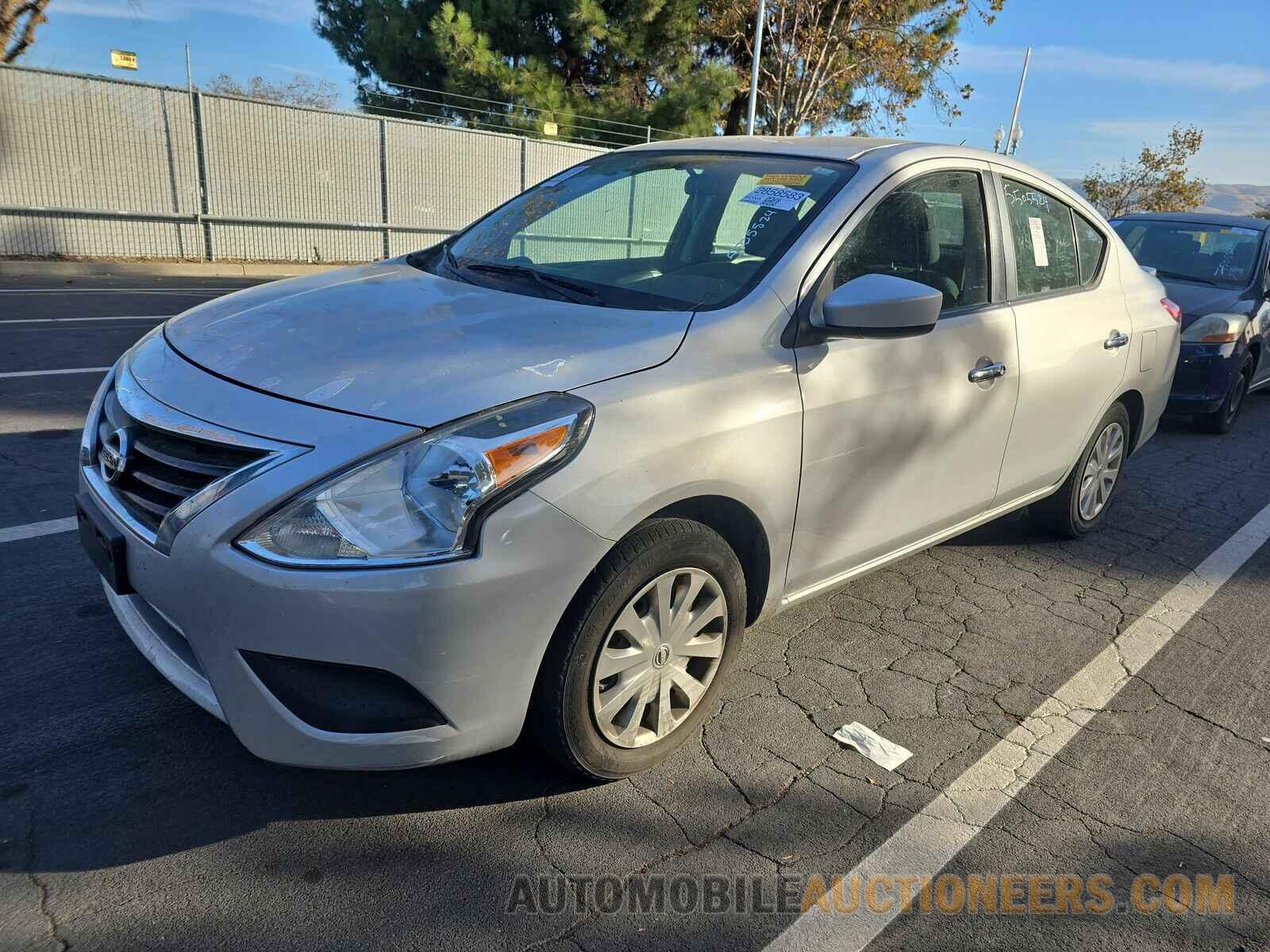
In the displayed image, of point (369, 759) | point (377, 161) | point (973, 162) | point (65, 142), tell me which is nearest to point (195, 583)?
point (369, 759)

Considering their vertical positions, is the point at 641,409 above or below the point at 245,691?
above

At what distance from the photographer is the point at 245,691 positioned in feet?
6.67

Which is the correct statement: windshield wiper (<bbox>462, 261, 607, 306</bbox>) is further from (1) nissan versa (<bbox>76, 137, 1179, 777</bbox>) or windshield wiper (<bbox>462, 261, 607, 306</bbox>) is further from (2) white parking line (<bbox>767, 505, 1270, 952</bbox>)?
(2) white parking line (<bbox>767, 505, 1270, 952</bbox>)

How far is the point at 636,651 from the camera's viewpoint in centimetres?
237

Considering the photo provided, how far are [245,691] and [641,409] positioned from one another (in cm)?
109

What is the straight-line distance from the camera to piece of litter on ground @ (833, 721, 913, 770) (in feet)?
8.95

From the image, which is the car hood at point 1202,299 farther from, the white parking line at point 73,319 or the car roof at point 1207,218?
the white parking line at point 73,319

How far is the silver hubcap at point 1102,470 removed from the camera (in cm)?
437

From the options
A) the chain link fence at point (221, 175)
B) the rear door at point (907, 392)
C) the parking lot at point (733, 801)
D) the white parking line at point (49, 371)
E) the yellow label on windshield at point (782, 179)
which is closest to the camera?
the parking lot at point (733, 801)

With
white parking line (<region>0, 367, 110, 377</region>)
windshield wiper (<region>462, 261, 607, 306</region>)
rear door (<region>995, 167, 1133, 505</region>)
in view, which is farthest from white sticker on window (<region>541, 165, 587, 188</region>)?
white parking line (<region>0, 367, 110, 377</region>)

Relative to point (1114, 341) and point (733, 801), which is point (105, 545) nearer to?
point (733, 801)

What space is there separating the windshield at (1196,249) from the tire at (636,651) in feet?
21.2

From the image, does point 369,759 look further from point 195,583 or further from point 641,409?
point 641,409

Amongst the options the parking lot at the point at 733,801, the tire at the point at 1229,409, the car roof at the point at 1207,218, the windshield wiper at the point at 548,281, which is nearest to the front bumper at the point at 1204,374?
the tire at the point at 1229,409
